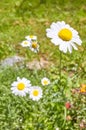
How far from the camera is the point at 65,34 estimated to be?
136 inches

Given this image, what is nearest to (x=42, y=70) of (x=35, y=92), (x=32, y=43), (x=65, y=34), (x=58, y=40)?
(x=32, y=43)

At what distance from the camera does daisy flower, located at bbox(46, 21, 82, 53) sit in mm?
3316

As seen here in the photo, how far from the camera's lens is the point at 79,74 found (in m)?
4.99

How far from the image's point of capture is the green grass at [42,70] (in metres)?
4.14

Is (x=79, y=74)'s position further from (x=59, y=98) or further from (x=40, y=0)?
(x=40, y=0)

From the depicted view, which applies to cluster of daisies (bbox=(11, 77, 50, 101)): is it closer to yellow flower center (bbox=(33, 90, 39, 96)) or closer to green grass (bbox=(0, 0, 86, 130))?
yellow flower center (bbox=(33, 90, 39, 96))

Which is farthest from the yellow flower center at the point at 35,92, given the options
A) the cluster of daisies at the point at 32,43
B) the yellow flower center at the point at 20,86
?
the cluster of daisies at the point at 32,43

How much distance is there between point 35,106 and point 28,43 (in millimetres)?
803

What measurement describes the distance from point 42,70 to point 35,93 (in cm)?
89

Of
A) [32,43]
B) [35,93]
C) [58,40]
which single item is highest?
[32,43]

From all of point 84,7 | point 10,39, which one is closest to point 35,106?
point 10,39

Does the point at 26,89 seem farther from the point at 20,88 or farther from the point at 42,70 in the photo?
the point at 42,70

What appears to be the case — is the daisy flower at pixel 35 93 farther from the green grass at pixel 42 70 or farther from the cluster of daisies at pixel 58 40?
the green grass at pixel 42 70

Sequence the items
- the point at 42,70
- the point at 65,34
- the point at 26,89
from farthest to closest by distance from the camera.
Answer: the point at 42,70 → the point at 26,89 → the point at 65,34
